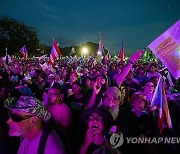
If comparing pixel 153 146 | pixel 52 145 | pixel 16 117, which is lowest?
pixel 153 146

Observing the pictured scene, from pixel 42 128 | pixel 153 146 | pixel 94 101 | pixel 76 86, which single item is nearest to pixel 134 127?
pixel 153 146

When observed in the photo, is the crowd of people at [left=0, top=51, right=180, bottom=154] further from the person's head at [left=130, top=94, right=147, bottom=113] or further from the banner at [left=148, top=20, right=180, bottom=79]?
the banner at [left=148, top=20, right=180, bottom=79]

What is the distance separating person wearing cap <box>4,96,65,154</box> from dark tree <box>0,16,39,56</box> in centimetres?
5904

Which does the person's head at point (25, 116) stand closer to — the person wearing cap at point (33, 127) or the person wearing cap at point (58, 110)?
the person wearing cap at point (33, 127)

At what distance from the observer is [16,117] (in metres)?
2.62

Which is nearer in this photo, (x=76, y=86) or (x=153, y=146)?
(x=153, y=146)

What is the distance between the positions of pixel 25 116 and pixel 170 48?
3.91m

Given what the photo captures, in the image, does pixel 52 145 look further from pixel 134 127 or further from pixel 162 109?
pixel 162 109

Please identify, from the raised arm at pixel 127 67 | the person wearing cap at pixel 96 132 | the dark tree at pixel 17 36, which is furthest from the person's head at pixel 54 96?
the dark tree at pixel 17 36

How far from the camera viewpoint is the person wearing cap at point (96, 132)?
3.08 meters

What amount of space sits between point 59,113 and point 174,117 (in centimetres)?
281

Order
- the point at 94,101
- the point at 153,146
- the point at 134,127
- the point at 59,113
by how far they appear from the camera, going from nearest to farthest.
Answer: the point at 153,146
the point at 134,127
the point at 59,113
the point at 94,101

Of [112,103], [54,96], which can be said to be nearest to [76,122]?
[54,96]

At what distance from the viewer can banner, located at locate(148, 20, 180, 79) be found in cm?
552
